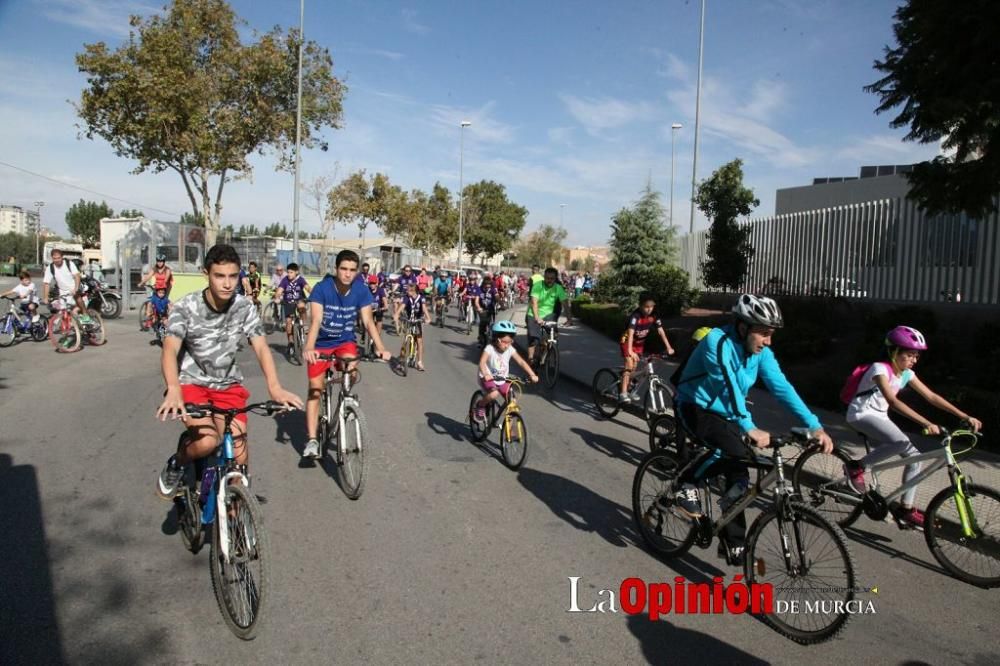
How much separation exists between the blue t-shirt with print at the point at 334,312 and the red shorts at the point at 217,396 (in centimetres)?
222

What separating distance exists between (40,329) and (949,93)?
16966 millimetres

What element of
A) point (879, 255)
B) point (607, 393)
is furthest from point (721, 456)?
point (879, 255)

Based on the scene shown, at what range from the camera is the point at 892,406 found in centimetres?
529

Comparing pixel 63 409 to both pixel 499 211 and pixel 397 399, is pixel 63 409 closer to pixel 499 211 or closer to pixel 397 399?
pixel 397 399

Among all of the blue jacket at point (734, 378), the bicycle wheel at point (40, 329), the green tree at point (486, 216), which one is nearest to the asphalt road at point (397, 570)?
the blue jacket at point (734, 378)

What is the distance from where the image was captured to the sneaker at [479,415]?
297 inches

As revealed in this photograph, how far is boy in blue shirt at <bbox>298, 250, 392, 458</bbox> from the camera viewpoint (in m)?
6.41

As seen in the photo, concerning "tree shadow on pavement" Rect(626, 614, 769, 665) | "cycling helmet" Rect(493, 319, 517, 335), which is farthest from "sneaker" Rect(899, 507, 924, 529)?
"cycling helmet" Rect(493, 319, 517, 335)

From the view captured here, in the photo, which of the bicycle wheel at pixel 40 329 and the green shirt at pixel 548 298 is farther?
the bicycle wheel at pixel 40 329

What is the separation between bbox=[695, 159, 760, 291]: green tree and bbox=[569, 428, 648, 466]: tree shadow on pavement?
1150 centimetres

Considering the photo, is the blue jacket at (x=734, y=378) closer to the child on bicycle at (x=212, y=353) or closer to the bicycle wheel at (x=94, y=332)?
the child on bicycle at (x=212, y=353)

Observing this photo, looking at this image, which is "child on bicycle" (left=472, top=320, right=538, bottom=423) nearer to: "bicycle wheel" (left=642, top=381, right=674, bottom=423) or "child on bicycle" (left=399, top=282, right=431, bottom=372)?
"bicycle wheel" (left=642, top=381, right=674, bottom=423)

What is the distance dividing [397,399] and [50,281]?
873cm

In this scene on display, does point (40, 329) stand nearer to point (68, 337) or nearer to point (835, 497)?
point (68, 337)
